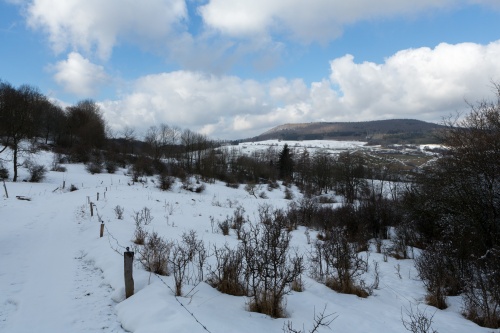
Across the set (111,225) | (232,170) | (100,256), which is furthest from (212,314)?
(232,170)

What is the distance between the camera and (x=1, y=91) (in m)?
25.4

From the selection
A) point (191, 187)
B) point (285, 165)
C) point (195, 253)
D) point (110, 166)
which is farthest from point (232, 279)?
point (285, 165)

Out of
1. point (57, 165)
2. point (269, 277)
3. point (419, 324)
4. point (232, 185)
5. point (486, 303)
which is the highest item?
point (57, 165)

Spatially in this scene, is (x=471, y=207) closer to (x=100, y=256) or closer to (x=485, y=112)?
(x=485, y=112)

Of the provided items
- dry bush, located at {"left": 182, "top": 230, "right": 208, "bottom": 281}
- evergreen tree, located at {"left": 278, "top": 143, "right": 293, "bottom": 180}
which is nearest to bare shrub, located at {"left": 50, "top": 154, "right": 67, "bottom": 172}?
dry bush, located at {"left": 182, "top": 230, "right": 208, "bottom": 281}

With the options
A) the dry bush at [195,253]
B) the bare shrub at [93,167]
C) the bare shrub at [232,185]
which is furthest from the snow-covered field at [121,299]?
the bare shrub at [232,185]

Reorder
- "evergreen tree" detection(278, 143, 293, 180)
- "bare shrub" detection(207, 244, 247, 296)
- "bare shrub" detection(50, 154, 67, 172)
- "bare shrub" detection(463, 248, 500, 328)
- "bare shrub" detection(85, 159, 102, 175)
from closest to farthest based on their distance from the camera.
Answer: "bare shrub" detection(463, 248, 500, 328) → "bare shrub" detection(207, 244, 247, 296) → "bare shrub" detection(50, 154, 67, 172) → "bare shrub" detection(85, 159, 102, 175) → "evergreen tree" detection(278, 143, 293, 180)

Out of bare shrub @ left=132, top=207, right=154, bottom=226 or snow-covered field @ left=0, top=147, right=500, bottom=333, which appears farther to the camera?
bare shrub @ left=132, top=207, right=154, bottom=226

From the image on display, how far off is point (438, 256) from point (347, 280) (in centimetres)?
340

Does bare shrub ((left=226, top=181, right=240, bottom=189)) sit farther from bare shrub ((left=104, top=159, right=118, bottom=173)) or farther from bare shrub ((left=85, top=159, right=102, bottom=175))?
bare shrub ((left=85, top=159, right=102, bottom=175))

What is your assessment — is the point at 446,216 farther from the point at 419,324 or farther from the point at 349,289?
the point at 419,324

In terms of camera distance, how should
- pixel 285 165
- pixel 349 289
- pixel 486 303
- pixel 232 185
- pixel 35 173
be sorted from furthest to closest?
pixel 285 165
pixel 232 185
pixel 35 173
pixel 349 289
pixel 486 303

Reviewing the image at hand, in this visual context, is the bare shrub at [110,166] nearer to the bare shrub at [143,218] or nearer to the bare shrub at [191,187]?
the bare shrub at [191,187]

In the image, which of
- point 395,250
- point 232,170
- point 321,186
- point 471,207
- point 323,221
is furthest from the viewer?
point 232,170
